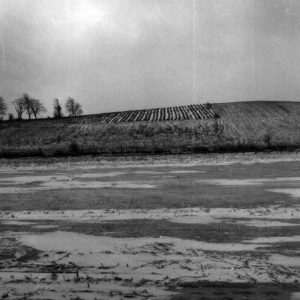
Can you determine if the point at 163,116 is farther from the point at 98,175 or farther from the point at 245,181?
the point at 245,181

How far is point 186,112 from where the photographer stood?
179 ft

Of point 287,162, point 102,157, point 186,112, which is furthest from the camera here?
Result: point 186,112

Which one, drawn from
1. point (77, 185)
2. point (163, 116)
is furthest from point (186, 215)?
point (163, 116)

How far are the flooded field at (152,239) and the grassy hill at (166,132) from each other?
641 inches

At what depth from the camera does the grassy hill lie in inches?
1324

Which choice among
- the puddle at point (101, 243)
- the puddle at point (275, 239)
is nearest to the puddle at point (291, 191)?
the puddle at point (275, 239)

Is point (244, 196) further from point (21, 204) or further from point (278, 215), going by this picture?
point (21, 204)

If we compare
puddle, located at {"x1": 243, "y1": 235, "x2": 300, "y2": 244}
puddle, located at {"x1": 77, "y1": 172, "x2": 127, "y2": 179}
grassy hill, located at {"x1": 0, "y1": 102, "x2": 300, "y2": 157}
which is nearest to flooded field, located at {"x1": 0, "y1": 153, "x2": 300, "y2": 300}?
puddle, located at {"x1": 243, "y1": 235, "x2": 300, "y2": 244}

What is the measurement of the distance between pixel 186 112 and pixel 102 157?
27.6 metres

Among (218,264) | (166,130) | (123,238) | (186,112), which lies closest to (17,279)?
(123,238)

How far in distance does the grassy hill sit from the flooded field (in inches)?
641

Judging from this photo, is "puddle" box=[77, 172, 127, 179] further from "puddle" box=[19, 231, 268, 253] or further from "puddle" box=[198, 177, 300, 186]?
"puddle" box=[19, 231, 268, 253]

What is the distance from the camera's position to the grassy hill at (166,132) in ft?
110

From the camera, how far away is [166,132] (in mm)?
42594
